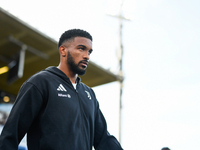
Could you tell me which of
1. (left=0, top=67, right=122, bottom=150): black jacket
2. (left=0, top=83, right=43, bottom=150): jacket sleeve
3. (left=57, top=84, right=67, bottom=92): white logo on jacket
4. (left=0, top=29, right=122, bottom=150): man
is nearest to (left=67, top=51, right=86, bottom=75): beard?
(left=0, top=29, right=122, bottom=150): man

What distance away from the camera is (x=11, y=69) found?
10.0 metres

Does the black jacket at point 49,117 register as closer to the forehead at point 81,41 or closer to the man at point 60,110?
the man at point 60,110

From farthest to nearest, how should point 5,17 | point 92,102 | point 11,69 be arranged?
point 11,69 → point 5,17 → point 92,102

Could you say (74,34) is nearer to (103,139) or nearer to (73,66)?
(73,66)

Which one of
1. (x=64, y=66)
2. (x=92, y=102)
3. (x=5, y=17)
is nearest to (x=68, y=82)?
(x=64, y=66)

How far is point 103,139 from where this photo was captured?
2562 millimetres

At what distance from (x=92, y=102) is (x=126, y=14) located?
12503 mm

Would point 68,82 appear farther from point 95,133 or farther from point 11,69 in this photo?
point 11,69

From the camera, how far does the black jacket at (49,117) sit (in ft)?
6.52

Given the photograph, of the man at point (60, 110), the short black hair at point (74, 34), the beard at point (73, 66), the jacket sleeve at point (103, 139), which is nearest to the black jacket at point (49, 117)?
the man at point (60, 110)

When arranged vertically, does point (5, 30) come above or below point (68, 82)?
above

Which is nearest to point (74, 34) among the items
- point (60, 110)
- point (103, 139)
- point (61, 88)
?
point (61, 88)

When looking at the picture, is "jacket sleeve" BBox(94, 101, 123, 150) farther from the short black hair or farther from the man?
the short black hair

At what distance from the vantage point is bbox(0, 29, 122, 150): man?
6.55 ft
